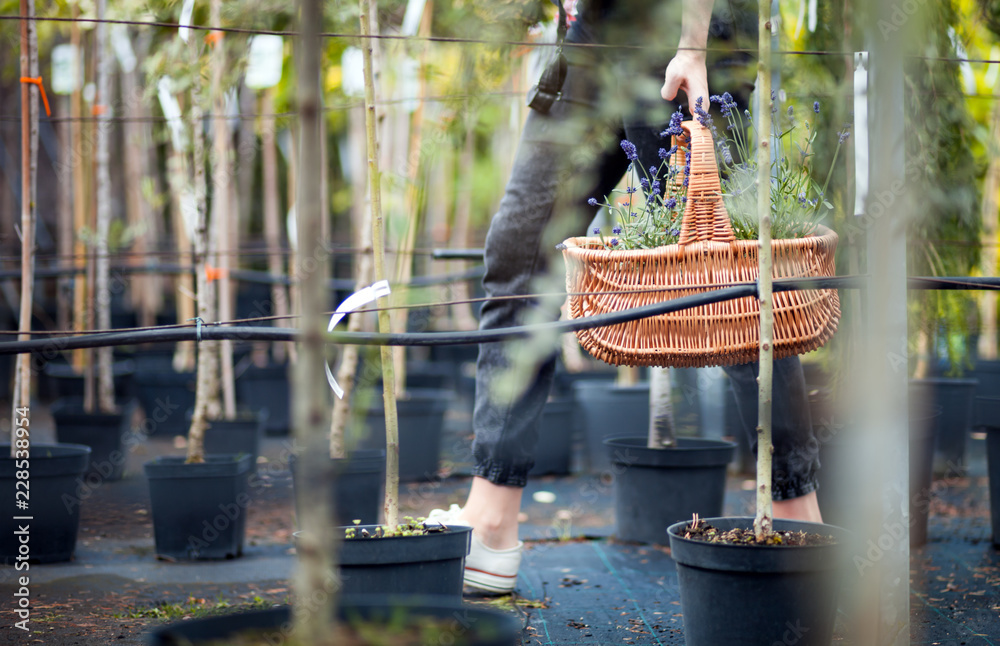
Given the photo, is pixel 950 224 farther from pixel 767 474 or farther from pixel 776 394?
pixel 767 474

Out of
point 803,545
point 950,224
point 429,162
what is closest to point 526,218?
Result: point 803,545

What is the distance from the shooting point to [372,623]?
714mm

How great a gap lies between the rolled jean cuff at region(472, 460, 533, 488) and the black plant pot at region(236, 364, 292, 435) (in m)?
2.57

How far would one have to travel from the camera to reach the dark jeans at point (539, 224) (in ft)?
5.84

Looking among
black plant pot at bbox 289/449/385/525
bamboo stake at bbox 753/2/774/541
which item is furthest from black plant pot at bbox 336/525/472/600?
black plant pot at bbox 289/449/385/525

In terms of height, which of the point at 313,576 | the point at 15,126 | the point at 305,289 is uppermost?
the point at 15,126

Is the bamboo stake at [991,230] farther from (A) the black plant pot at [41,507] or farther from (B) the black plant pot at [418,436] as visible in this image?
(A) the black plant pot at [41,507]

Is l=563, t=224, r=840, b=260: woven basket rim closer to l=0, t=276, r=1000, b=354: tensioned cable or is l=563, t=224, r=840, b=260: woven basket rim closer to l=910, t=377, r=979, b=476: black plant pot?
l=0, t=276, r=1000, b=354: tensioned cable

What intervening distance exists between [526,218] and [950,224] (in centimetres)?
150

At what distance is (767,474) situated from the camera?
3.90ft

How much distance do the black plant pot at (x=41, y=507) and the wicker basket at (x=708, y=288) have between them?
1355 millimetres

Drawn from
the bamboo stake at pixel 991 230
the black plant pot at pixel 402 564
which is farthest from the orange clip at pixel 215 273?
the bamboo stake at pixel 991 230

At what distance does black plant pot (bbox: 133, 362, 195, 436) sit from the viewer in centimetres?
396

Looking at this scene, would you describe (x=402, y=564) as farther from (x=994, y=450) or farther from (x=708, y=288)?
Result: (x=994, y=450)
